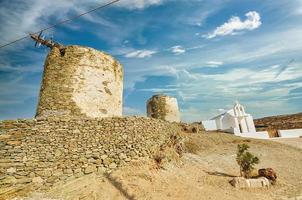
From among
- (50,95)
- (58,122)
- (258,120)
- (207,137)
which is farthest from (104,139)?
(258,120)

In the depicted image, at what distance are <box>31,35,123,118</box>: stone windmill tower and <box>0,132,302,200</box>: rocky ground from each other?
13.1 feet

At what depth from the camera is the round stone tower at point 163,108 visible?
23.6 meters

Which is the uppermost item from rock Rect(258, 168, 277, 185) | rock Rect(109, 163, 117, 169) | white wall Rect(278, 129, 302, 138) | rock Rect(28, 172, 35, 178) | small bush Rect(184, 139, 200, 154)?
white wall Rect(278, 129, 302, 138)

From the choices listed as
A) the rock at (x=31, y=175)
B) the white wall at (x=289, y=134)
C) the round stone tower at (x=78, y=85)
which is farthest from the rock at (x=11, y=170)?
the white wall at (x=289, y=134)

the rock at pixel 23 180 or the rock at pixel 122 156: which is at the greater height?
the rock at pixel 122 156

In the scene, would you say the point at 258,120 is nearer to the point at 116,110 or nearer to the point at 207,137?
the point at 207,137

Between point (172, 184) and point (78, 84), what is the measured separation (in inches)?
267

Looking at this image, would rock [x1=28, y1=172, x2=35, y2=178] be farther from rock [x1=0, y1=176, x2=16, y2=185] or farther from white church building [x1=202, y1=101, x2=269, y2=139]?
white church building [x1=202, y1=101, x2=269, y2=139]

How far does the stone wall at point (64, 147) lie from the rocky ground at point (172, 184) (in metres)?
0.48

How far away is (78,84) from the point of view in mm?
11633

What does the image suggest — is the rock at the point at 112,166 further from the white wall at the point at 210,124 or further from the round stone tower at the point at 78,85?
the white wall at the point at 210,124

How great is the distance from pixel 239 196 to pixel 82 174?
5.87 metres

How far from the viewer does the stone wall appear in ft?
26.5

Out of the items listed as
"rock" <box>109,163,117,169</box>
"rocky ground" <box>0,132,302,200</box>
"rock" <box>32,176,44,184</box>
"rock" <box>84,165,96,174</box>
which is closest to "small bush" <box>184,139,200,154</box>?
"rocky ground" <box>0,132,302,200</box>
